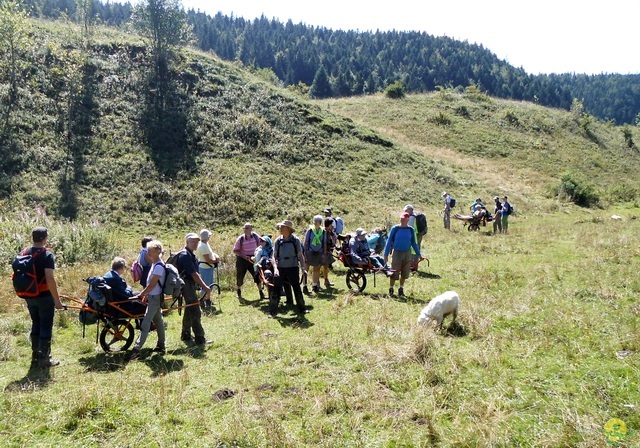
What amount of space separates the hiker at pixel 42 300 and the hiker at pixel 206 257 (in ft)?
14.0

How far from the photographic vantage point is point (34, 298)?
7.20 meters

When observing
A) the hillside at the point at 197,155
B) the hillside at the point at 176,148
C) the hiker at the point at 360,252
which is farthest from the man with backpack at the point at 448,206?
the hiker at the point at 360,252

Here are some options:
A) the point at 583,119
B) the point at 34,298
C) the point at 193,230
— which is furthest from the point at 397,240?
the point at 583,119

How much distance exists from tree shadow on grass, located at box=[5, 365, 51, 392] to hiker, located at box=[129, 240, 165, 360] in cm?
135

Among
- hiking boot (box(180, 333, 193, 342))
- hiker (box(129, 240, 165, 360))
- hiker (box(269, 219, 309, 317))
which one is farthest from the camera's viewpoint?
hiker (box(269, 219, 309, 317))

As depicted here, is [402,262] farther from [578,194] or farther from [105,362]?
[578,194]

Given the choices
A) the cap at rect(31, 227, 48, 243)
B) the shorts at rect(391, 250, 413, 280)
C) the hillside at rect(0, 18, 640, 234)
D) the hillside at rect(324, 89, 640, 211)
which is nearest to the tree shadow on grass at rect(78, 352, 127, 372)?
the cap at rect(31, 227, 48, 243)

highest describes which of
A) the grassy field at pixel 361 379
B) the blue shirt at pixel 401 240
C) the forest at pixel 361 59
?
the forest at pixel 361 59

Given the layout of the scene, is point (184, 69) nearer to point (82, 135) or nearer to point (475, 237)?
point (82, 135)

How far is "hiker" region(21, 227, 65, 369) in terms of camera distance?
714cm

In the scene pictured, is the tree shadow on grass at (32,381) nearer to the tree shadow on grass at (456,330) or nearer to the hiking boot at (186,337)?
the hiking boot at (186,337)

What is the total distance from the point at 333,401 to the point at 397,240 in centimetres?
632

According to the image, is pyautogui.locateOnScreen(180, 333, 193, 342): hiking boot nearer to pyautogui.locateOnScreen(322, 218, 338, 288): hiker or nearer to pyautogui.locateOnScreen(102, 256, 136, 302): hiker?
pyautogui.locateOnScreen(102, 256, 136, 302): hiker

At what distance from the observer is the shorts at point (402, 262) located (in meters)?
11.4
